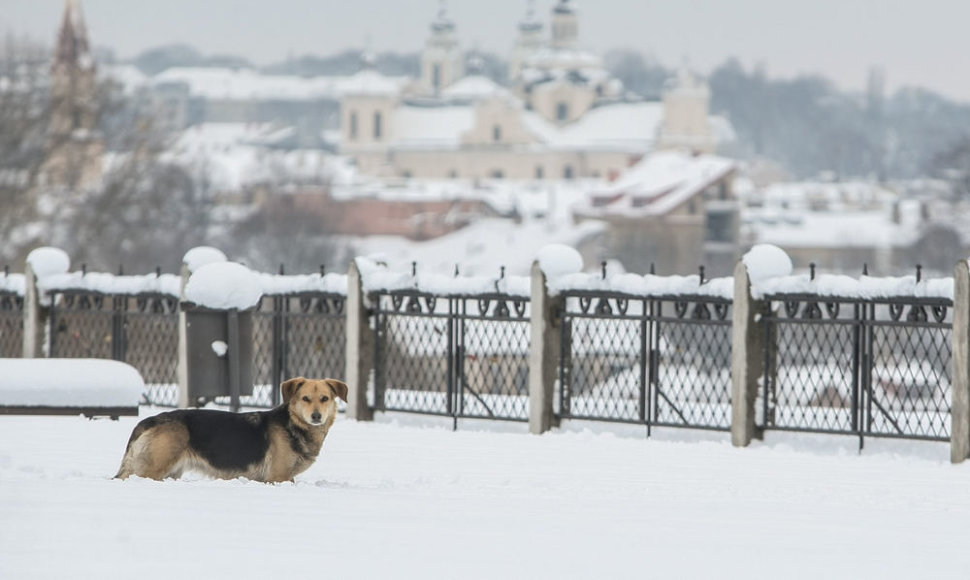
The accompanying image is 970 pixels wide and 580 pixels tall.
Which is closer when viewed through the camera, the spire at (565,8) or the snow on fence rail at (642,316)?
the snow on fence rail at (642,316)

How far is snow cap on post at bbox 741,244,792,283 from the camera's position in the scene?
1389 centimetres

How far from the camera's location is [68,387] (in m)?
13.3

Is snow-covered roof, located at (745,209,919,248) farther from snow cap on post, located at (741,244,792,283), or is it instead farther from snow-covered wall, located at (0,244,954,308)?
snow cap on post, located at (741,244,792,283)

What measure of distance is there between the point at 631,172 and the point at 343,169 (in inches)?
1796

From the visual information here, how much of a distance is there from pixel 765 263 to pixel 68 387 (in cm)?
541

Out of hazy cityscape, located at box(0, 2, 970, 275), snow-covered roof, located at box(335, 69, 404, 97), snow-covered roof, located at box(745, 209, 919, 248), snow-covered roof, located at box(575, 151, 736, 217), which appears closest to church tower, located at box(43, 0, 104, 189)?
hazy cityscape, located at box(0, 2, 970, 275)

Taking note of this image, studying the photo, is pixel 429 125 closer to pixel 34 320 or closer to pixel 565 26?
pixel 565 26

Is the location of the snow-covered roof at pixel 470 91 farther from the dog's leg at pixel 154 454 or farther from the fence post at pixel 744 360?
the dog's leg at pixel 154 454

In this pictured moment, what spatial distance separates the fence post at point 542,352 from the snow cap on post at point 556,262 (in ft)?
0.19

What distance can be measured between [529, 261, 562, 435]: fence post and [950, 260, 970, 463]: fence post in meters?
3.30

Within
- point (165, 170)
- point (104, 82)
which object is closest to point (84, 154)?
point (104, 82)

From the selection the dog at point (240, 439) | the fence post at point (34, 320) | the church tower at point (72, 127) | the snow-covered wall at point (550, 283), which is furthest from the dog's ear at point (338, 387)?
the church tower at point (72, 127)

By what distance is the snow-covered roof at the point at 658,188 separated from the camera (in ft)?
396

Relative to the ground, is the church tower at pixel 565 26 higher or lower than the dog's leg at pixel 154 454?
higher
